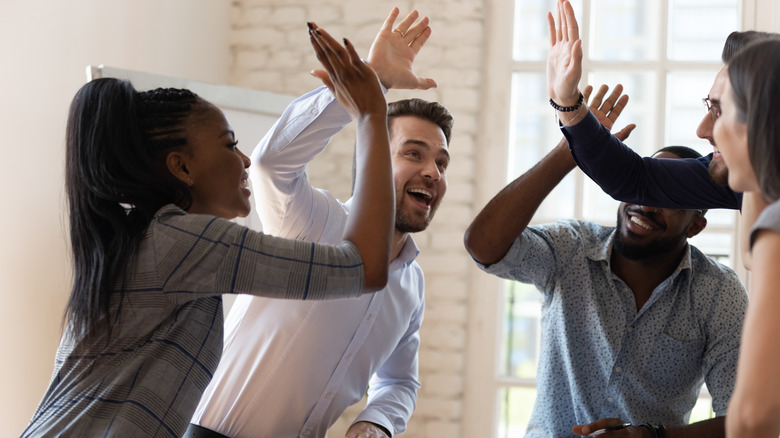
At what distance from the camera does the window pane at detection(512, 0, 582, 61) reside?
3.84 m

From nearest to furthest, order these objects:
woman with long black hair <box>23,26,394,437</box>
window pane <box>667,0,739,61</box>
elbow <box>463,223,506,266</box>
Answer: woman with long black hair <box>23,26,394,437</box>, elbow <box>463,223,506,266</box>, window pane <box>667,0,739,61</box>

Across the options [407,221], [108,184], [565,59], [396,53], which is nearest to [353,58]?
[396,53]

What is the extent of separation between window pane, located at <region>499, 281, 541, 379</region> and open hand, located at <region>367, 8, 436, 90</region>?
7.21 ft

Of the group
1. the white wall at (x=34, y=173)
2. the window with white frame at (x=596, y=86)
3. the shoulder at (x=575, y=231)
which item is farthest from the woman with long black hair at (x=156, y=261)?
the window with white frame at (x=596, y=86)

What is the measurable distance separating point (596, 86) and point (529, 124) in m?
0.36

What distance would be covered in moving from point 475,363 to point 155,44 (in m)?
2.05

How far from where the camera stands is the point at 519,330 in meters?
3.77

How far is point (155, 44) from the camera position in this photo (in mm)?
3529

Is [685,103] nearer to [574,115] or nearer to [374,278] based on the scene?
[574,115]

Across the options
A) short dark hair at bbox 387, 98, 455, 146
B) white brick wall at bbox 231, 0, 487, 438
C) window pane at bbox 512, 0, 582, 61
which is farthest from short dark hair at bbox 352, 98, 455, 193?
window pane at bbox 512, 0, 582, 61

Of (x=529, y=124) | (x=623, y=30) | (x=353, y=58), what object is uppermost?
(x=623, y=30)

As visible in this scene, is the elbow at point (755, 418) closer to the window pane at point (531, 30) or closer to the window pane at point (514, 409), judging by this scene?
the window pane at point (514, 409)

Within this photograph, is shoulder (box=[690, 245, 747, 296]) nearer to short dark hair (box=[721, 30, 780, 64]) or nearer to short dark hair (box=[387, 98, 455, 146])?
short dark hair (box=[721, 30, 780, 64])

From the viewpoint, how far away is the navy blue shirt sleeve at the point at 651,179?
1958 mm
